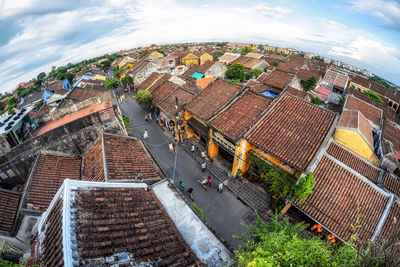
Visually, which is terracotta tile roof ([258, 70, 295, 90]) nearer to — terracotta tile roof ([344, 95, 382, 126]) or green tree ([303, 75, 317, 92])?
green tree ([303, 75, 317, 92])

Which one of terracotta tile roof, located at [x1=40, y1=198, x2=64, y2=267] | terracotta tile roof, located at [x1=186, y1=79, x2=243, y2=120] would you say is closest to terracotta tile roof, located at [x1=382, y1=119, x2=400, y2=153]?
terracotta tile roof, located at [x1=186, y1=79, x2=243, y2=120]

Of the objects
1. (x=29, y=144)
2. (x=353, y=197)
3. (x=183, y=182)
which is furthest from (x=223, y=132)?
(x=29, y=144)

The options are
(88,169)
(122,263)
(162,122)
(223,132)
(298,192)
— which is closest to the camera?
(122,263)

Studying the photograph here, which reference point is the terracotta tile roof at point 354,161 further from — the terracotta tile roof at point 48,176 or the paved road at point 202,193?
the terracotta tile roof at point 48,176

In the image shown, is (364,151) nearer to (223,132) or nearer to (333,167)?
(333,167)

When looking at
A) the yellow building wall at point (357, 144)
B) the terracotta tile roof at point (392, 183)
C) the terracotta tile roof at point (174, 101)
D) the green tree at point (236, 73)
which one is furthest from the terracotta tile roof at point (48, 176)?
the green tree at point (236, 73)

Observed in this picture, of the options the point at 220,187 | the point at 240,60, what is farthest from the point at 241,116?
the point at 240,60
